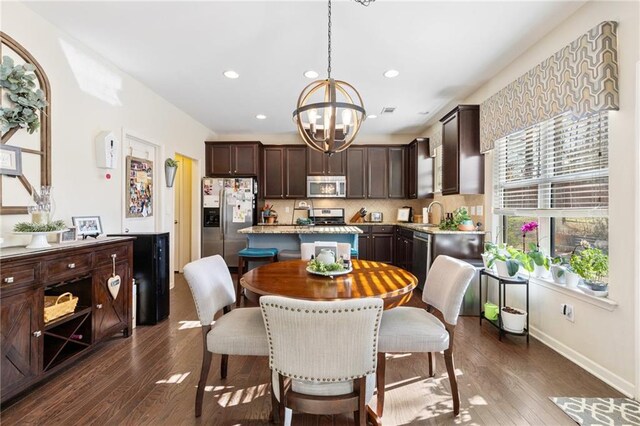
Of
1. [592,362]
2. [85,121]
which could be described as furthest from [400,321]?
[85,121]

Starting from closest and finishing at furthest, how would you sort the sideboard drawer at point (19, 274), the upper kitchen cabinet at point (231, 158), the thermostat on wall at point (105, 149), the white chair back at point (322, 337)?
the white chair back at point (322, 337)
the sideboard drawer at point (19, 274)
the thermostat on wall at point (105, 149)
the upper kitchen cabinet at point (231, 158)

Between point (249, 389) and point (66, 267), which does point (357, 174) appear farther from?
point (66, 267)

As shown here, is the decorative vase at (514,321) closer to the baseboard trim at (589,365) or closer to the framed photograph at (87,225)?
the baseboard trim at (589,365)

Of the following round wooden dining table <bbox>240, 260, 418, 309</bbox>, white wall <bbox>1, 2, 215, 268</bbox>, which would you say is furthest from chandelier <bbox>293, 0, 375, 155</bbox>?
white wall <bbox>1, 2, 215, 268</bbox>

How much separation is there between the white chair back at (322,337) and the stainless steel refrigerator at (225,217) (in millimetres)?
4238

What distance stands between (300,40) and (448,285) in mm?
2408

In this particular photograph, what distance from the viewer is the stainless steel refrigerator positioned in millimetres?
5293

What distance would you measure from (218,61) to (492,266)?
142 inches

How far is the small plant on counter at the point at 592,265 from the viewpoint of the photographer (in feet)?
6.97

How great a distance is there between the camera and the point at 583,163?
2.33m

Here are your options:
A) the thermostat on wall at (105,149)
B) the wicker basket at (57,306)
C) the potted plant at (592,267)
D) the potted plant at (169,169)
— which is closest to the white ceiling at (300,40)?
the thermostat on wall at (105,149)

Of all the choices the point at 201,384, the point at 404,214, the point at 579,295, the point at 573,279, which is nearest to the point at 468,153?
the point at 573,279

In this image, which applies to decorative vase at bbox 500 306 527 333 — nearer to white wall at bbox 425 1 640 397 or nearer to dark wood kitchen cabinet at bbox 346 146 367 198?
white wall at bbox 425 1 640 397

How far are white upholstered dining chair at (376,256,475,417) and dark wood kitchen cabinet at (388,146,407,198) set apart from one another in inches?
154
